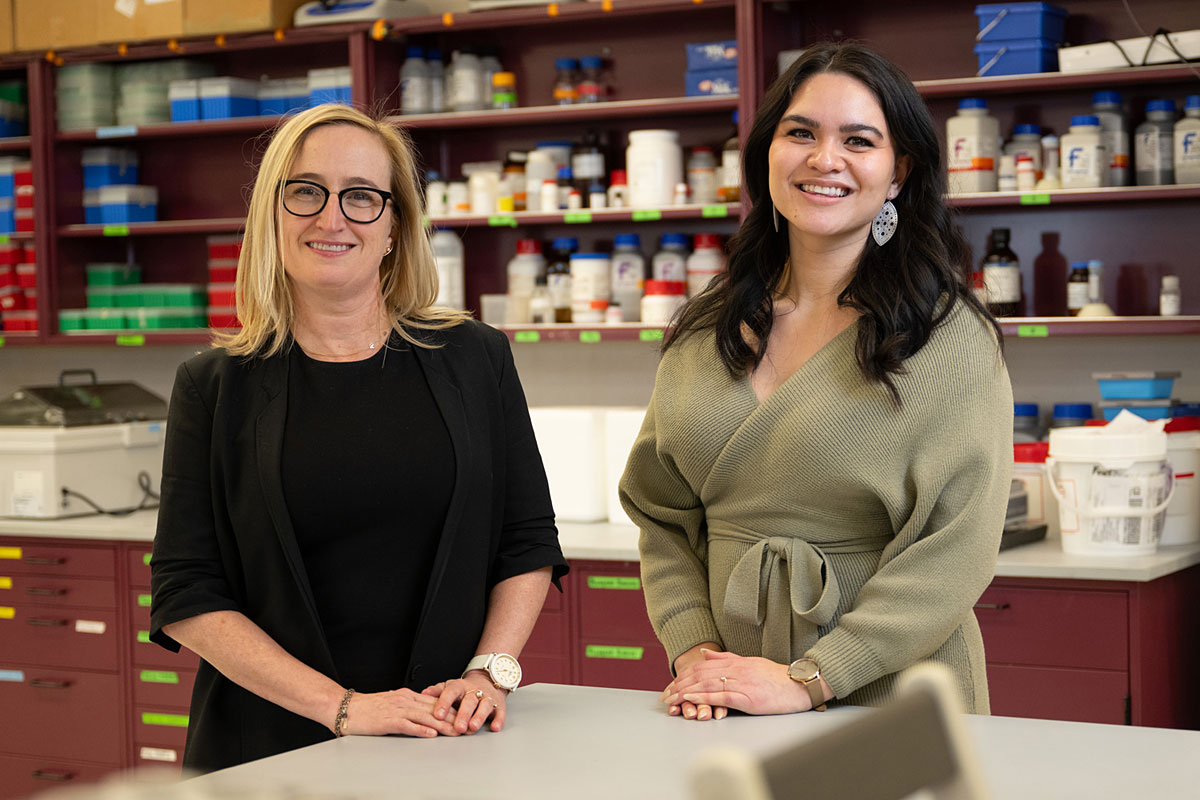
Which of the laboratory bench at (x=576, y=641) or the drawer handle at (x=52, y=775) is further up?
the laboratory bench at (x=576, y=641)

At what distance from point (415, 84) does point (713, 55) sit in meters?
0.91

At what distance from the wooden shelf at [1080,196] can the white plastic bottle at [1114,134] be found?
0.20 feet

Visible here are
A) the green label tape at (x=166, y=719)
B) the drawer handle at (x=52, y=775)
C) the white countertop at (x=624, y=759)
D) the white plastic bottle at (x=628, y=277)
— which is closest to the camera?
the white countertop at (x=624, y=759)

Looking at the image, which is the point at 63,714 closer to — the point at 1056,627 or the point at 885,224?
the point at 1056,627

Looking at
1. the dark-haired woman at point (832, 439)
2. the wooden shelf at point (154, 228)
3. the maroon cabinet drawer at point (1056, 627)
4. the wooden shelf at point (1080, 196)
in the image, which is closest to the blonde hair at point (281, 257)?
the dark-haired woman at point (832, 439)

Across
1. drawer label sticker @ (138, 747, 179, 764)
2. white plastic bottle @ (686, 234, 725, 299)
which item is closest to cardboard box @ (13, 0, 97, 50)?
white plastic bottle @ (686, 234, 725, 299)

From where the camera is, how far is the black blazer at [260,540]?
5.20ft

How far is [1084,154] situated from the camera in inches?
130

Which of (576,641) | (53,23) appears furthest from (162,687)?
(53,23)

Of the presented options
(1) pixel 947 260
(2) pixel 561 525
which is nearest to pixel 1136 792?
(1) pixel 947 260

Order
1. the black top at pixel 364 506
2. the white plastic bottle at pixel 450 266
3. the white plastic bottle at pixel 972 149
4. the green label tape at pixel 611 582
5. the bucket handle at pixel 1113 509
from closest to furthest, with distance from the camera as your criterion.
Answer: the black top at pixel 364 506 < the bucket handle at pixel 1113 509 < the green label tape at pixel 611 582 < the white plastic bottle at pixel 972 149 < the white plastic bottle at pixel 450 266

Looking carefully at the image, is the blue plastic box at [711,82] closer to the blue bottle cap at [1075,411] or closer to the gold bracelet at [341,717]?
the blue bottle cap at [1075,411]

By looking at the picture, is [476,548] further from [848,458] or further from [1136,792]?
[1136,792]

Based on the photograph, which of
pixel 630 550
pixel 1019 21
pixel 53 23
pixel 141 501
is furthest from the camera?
pixel 53 23
